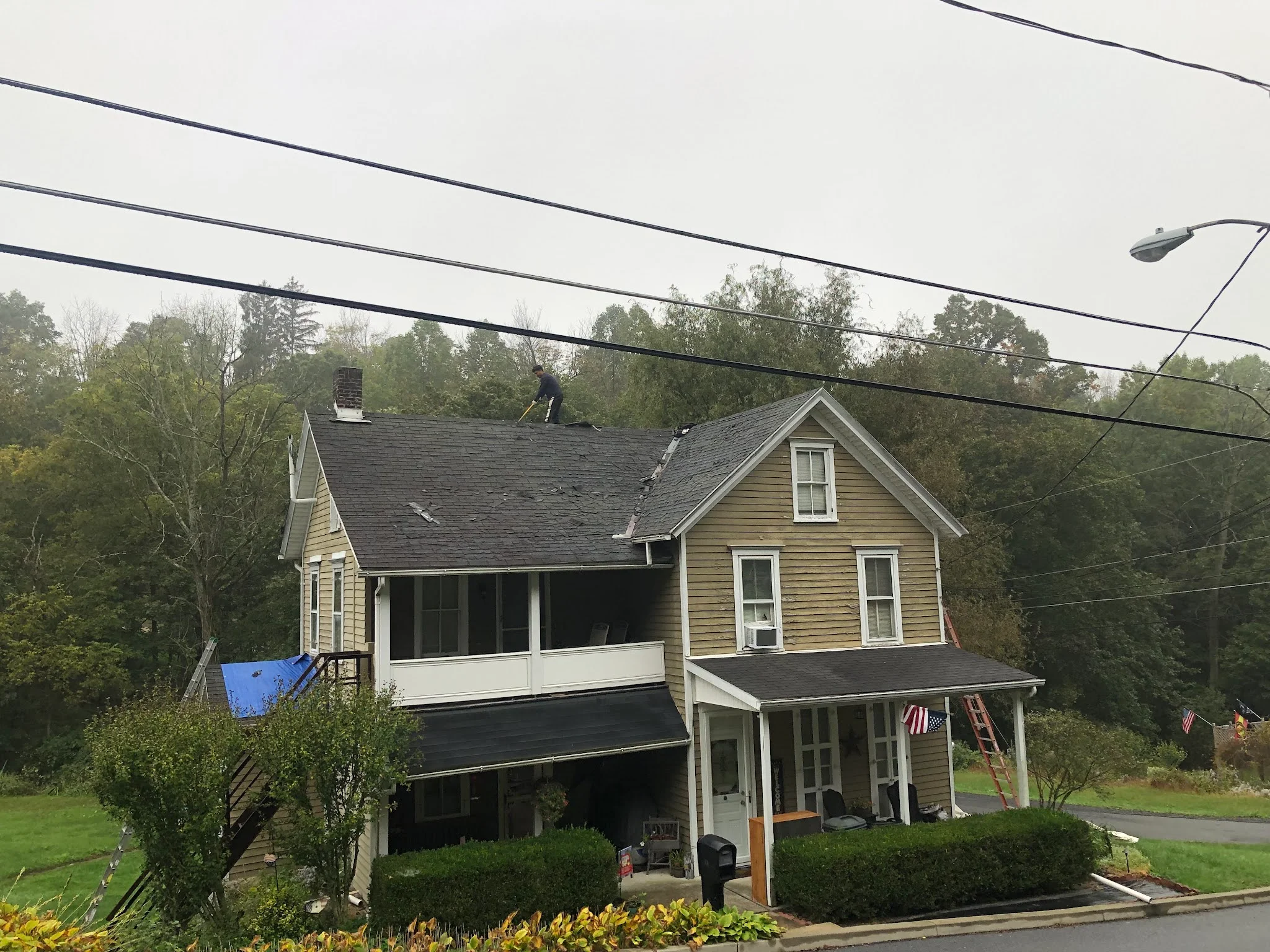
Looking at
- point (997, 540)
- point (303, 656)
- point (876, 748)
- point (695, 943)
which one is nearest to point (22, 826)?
point (303, 656)

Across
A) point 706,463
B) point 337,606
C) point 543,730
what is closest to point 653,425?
point 706,463

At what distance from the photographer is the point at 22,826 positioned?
63.7 feet

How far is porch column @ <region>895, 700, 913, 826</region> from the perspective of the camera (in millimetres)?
14542

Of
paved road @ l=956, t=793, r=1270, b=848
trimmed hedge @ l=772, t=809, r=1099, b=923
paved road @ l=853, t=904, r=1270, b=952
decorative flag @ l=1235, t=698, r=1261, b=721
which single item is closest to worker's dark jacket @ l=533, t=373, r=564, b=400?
trimmed hedge @ l=772, t=809, r=1099, b=923

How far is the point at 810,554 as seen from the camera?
16.7 m

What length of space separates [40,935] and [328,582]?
9.68m

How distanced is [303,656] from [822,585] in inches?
410

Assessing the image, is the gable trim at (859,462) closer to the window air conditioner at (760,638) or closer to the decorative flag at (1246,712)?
the window air conditioner at (760,638)

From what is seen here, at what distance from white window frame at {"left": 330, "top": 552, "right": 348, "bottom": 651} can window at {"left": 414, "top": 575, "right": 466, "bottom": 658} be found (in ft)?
4.48

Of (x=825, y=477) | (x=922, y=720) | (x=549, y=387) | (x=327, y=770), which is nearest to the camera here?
(x=327, y=770)

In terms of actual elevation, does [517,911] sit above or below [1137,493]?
below

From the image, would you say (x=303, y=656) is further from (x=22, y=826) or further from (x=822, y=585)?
(x=822, y=585)

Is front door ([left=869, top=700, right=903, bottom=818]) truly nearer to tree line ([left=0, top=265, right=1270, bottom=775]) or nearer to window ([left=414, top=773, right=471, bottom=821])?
window ([left=414, top=773, right=471, bottom=821])

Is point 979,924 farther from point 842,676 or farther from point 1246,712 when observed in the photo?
point 1246,712
